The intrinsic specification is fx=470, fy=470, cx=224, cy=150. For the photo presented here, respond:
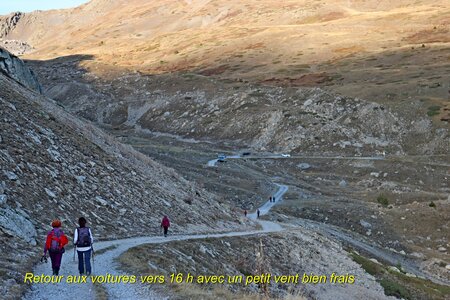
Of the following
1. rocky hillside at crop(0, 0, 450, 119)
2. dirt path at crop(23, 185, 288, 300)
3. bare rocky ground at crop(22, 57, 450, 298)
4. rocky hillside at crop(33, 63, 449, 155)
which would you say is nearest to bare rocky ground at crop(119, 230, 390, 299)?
dirt path at crop(23, 185, 288, 300)

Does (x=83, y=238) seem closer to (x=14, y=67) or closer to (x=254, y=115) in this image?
(x=14, y=67)

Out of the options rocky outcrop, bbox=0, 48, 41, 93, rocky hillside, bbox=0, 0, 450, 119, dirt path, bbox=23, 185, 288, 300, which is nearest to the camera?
dirt path, bbox=23, 185, 288, 300

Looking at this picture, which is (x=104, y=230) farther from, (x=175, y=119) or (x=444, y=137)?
(x=175, y=119)

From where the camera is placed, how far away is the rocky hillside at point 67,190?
60.0ft

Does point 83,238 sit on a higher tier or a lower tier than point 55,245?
lower

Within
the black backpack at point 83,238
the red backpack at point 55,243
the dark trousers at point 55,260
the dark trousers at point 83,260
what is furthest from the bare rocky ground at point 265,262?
the red backpack at point 55,243

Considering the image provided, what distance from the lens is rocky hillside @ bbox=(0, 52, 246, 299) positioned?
60.0 feet

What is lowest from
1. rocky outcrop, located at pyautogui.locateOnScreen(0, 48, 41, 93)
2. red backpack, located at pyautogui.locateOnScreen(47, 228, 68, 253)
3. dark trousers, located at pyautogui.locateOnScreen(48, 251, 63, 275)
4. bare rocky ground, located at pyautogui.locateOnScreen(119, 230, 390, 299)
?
bare rocky ground, located at pyautogui.locateOnScreen(119, 230, 390, 299)

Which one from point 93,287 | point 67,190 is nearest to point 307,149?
point 67,190

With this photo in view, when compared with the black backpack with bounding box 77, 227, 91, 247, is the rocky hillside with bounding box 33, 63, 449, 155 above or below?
below

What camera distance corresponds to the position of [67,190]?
80.2ft

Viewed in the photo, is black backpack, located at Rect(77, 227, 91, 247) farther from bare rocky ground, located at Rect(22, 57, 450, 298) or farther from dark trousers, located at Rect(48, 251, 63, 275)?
bare rocky ground, located at Rect(22, 57, 450, 298)

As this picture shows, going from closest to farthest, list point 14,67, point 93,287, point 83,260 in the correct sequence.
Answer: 1. point 93,287
2. point 83,260
3. point 14,67

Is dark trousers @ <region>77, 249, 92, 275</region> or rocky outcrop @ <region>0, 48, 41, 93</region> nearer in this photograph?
dark trousers @ <region>77, 249, 92, 275</region>
